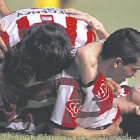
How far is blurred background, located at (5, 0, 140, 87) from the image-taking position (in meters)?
7.21

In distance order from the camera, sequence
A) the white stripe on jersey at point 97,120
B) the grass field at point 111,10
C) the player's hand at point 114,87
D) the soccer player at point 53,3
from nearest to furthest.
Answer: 1. the white stripe on jersey at point 97,120
2. the player's hand at point 114,87
3. the soccer player at point 53,3
4. the grass field at point 111,10

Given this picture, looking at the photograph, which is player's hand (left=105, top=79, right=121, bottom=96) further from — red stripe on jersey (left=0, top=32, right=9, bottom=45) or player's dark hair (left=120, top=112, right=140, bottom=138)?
red stripe on jersey (left=0, top=32, right=9, bottom=45)

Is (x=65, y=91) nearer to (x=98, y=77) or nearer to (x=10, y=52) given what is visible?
(x=98, y=77)

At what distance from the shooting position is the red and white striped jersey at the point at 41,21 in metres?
3.37

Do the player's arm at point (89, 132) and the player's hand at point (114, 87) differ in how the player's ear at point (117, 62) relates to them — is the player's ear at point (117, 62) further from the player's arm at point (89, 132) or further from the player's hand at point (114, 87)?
the player's arm at point (89, 132)

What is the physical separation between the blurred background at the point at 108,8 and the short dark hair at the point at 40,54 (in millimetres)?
3322

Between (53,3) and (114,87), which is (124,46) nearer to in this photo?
(114,87)

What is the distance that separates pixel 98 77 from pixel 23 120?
2.07 feet

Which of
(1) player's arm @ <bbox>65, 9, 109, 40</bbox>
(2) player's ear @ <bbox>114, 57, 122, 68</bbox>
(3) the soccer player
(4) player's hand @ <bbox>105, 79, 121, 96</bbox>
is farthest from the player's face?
(3) the soccer player

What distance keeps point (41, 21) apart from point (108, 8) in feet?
18.4

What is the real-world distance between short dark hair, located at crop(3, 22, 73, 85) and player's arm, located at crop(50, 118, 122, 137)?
37cm

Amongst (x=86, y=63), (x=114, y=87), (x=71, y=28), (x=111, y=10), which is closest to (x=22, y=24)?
(x=71, y=28)

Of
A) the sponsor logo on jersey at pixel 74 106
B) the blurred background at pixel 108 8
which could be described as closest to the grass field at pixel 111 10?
the blurred background at pixel 108 8

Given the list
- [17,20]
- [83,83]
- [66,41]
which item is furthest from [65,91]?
[17,20]
